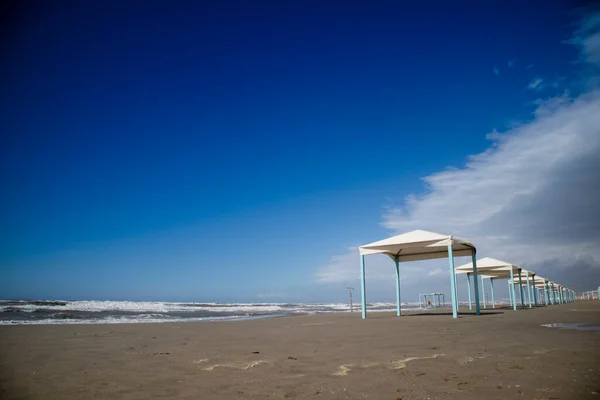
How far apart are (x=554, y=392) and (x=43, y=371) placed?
6.27 meters

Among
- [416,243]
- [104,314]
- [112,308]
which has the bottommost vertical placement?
[112,308]

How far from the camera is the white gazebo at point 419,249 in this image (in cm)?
1449

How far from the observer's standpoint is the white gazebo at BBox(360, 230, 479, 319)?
1449cm

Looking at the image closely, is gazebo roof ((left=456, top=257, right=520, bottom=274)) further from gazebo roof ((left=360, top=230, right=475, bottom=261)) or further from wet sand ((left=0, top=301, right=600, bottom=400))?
wet sand ((left=0, top=301, right=600, bottom=400))

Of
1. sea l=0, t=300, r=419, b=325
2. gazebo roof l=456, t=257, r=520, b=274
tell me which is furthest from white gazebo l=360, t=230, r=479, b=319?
sea l=0, t=300, r=419, b=325

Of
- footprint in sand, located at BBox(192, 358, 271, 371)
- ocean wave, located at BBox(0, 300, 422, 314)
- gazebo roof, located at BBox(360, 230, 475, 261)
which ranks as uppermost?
gazebo roof, located at BBox(360, 230, 475, 261)

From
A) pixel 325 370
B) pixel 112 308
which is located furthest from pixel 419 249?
pixel 112 308

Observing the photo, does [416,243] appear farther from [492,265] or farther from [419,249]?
[492,265]

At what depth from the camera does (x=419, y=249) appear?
54.9 feet

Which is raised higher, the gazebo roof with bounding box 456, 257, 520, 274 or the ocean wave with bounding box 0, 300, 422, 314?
→ the gazebo roof with bounding box 456, 257, 520, 274

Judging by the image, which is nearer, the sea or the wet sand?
the wet sand

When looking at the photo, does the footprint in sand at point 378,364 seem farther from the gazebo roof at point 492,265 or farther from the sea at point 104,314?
the gazebo roof at point 492,265

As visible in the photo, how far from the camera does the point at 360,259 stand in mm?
15945

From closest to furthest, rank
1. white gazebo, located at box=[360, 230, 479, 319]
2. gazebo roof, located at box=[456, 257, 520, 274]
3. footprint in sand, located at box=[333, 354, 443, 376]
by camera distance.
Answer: footprint in sand, located at box=[333, 354, 443, 376] < white gazebo, located at box=[360, 230, 479, 319] < gazebo roof, located at box=[456, 257, 520, 274]
